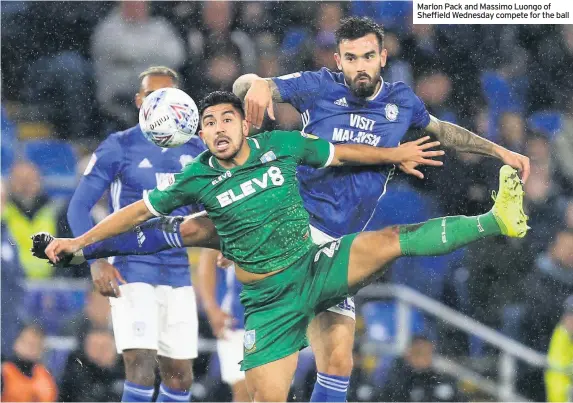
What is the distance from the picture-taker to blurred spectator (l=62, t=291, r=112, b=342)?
6.13m

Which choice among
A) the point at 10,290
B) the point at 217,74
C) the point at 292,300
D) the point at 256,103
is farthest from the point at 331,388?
the point at 10,290

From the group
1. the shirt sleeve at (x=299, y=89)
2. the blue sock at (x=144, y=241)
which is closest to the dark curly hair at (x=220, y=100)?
the shirt sleeve at (x=299, y=89)

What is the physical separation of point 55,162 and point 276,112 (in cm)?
149

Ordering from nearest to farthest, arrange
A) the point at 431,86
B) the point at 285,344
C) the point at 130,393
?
the point at 285,344 < the point at 130,393 < the point at 431,86

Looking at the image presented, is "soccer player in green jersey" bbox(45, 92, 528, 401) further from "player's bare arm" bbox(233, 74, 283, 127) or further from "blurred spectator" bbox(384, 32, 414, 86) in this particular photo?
"blurred spectator" bbox(384, 32, 414, 86)

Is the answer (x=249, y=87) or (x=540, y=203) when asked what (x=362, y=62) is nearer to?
(x=249, y=87)

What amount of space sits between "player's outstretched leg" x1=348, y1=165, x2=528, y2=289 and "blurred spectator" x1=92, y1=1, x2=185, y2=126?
91.6 inches

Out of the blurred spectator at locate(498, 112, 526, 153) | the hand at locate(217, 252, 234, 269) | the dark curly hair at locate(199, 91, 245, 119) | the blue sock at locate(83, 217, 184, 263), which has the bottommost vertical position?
the hand at locate(217, 252, 234, 269)

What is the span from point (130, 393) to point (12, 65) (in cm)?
230

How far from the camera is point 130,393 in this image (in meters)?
5.52

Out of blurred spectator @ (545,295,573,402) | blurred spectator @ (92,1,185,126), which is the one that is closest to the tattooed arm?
blurred spectator @ (92,1,185,126)

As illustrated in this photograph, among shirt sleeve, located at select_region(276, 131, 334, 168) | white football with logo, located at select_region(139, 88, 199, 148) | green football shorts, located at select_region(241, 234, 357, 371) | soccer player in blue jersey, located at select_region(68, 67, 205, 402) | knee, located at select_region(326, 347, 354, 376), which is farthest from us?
soccer player in blue jersey, located at select_region(68, 67, 205, 402)

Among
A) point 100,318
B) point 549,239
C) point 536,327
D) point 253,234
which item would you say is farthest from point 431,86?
point 100,318

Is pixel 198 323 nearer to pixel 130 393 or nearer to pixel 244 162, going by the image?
pixel 130 393
